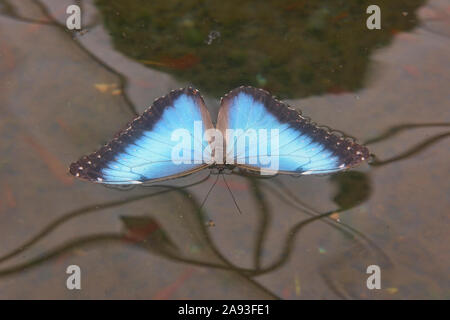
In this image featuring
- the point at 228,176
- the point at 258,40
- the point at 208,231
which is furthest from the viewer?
the point at 258,40

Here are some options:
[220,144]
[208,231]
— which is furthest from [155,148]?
[208,231]

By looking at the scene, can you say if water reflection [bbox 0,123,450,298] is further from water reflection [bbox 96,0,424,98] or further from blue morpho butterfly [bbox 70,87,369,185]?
water reflection [bbox 96,0,424,98]

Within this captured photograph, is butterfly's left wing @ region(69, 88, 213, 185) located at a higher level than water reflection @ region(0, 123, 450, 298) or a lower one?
higher

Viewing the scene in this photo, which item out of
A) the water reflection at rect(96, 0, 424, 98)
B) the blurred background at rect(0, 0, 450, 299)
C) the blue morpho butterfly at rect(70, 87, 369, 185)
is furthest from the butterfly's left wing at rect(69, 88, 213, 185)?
the water reflection at rect(96, 0, 424, 98)

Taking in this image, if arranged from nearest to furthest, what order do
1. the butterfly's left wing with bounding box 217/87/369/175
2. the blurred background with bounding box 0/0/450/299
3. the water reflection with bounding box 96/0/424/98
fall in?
the blurred background with bounding box 0/0/450/299 → the butterfly's left wing with bounding box 217/87/369/175 → the water reflection with bounding box 96/0/424/98

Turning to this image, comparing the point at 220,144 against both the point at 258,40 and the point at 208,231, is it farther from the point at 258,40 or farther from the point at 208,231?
the point at 258,40
